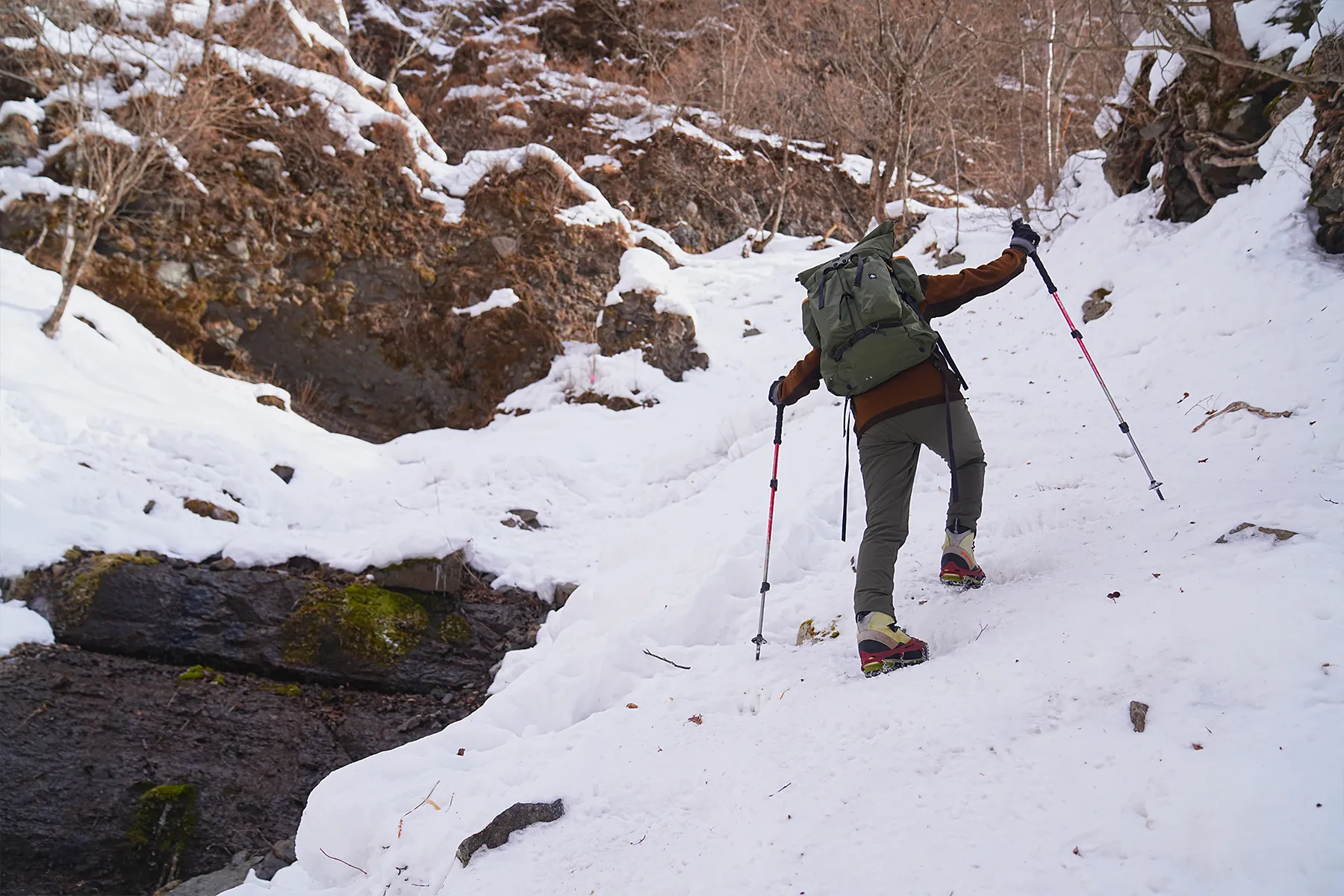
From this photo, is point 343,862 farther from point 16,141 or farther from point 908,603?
point 16,141

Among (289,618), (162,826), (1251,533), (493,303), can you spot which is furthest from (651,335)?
(1251,533)

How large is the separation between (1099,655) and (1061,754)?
21.1 inches

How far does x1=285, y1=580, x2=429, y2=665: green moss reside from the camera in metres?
6.79

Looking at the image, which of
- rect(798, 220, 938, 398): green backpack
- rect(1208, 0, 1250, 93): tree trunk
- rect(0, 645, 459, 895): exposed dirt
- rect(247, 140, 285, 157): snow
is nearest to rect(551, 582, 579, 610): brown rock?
rect(0, 645, 459, 895): exposed dirt

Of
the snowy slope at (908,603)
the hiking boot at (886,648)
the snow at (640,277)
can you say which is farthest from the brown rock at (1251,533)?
the snow at (640,277)

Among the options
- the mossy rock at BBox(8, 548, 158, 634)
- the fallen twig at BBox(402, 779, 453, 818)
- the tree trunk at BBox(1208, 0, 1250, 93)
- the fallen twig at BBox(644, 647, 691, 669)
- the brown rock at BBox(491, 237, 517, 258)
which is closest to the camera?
the fallen twig at BBox(402, 779, 453, 818)

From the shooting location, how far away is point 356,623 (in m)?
6.97

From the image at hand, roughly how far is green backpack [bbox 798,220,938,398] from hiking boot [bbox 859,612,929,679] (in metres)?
1.19

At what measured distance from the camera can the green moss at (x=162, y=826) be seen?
15.7 feet

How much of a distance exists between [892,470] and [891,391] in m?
0.40

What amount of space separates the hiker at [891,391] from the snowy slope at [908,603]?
34 centimetres

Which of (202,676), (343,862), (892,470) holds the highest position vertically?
(892,470)

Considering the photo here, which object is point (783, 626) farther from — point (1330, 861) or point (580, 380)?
point (580, 380)

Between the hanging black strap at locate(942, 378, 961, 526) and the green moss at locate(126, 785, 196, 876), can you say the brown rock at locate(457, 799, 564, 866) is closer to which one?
the hanging black strap at locate(942, 378, 961, 526)
